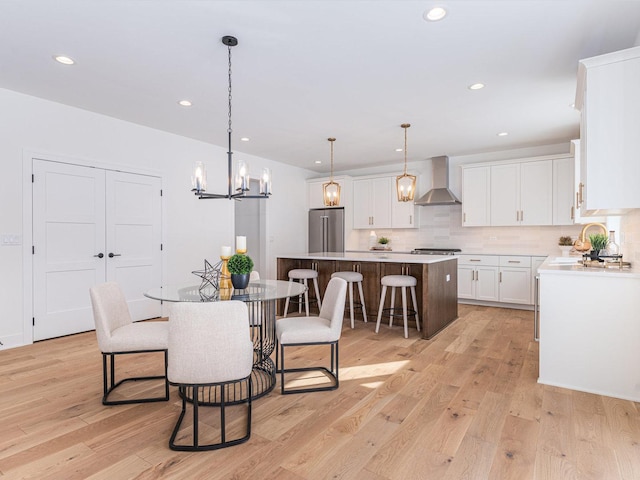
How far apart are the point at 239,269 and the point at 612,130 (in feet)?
8.94

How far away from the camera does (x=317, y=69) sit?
10.2ft

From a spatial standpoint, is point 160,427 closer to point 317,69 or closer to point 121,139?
point 317,69

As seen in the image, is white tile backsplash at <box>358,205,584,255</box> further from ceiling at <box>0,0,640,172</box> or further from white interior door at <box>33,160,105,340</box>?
white interior door at <box>33,160,105,340</box>

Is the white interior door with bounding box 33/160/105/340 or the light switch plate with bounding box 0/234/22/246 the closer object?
the light switch plate with bounding box 0/234/22/246

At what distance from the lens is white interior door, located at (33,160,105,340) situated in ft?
12.7

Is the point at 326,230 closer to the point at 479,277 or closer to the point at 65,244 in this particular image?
the point at 479,277

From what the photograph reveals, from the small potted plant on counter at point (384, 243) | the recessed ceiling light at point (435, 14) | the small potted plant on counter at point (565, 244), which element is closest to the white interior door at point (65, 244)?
the recessed ceiling light at point (435, 14)

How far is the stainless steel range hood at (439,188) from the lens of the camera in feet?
20.4

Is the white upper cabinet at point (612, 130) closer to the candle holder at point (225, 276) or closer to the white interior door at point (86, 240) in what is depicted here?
the candle holder at point (225, 276)

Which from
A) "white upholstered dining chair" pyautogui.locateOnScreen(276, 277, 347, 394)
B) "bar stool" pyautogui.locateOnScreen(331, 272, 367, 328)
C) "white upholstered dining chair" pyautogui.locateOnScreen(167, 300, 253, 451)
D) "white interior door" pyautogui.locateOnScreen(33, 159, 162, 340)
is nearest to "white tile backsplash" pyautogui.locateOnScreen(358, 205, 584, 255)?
"bar stool" pyautogui.locateOnScreen(331, 272, 367, 328)

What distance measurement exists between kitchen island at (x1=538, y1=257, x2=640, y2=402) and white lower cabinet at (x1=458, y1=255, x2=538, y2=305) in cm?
293

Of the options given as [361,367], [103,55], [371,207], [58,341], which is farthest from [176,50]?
[371,207]

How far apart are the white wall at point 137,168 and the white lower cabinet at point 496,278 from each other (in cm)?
323

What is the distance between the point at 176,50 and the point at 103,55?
62cm
